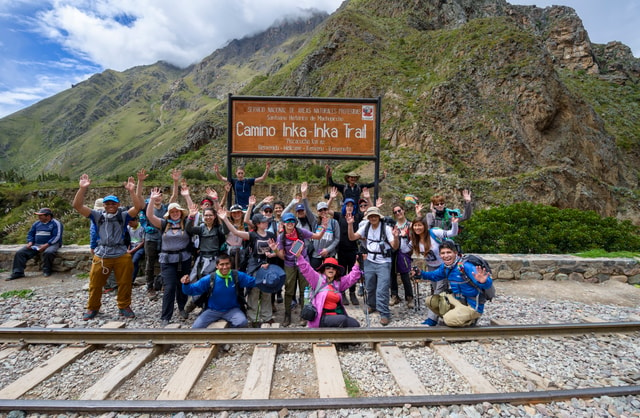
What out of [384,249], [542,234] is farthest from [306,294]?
[542,234]

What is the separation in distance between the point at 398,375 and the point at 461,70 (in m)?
31.6

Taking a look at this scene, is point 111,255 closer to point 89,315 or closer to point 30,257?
point 89,315

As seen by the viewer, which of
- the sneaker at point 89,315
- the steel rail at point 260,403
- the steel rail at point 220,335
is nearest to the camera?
the steel rail at point 260,403

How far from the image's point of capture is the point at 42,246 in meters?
7.49

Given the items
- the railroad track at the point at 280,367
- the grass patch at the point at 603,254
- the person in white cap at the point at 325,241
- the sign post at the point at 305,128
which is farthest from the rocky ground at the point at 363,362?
the sign post at the point at 305,128

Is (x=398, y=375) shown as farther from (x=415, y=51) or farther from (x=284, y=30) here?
(x=284, y=30)

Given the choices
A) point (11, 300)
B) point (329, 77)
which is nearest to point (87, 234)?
point (11, 300)

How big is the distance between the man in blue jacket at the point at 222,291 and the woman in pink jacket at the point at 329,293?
91cm

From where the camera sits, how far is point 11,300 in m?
6.08

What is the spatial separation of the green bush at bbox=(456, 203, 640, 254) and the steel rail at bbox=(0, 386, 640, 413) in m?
6.55

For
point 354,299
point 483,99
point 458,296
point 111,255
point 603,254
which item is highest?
point 483,99

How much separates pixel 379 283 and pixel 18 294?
6.95 meters

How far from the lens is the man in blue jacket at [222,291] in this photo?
4547 millimetres

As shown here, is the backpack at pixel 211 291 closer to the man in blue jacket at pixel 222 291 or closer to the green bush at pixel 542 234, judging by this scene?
the man in blue jacket at pixel 222 291
